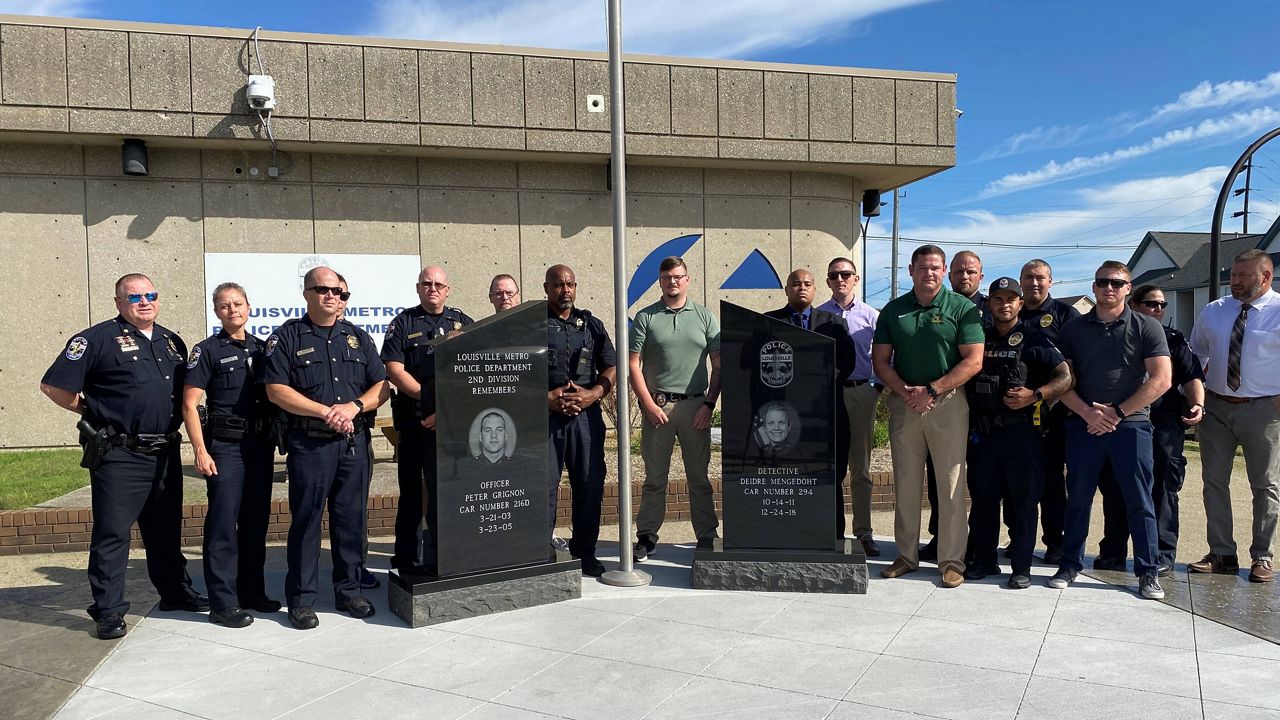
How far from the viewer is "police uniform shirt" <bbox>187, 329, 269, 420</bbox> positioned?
4617 mm

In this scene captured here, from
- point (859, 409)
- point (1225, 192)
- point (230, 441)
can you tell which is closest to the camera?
point (230, 441)

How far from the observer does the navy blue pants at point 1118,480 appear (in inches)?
201

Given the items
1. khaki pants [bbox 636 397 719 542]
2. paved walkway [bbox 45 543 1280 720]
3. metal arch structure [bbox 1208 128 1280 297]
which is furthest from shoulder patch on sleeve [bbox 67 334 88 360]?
metal arch structure [bbox 1208 128 1280 297]

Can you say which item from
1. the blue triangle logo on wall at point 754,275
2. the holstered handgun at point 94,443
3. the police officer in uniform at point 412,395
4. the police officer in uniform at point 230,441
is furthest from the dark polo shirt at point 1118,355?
the blue triangle logo on wall at point 754,275

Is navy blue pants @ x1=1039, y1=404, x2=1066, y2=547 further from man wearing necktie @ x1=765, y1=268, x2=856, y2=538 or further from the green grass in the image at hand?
the green grass

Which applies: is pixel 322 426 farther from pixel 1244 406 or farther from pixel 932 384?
pixel 1244 406

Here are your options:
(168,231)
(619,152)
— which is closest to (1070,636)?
(619,152)

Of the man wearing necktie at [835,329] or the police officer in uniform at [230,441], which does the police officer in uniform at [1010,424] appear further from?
the police officer in uniform at [230,441]

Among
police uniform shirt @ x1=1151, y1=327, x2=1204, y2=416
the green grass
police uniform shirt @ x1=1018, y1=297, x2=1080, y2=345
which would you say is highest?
police uniform shirt @ x1=1018, y1=297, x2=1080, y2=345

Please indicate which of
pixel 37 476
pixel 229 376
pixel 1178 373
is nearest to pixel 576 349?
pixel 229 376

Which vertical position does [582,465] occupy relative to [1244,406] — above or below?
below

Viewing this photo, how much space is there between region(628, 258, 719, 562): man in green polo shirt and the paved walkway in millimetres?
1047

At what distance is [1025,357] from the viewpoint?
5.27 m

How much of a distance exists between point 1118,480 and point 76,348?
5706 millimetres
